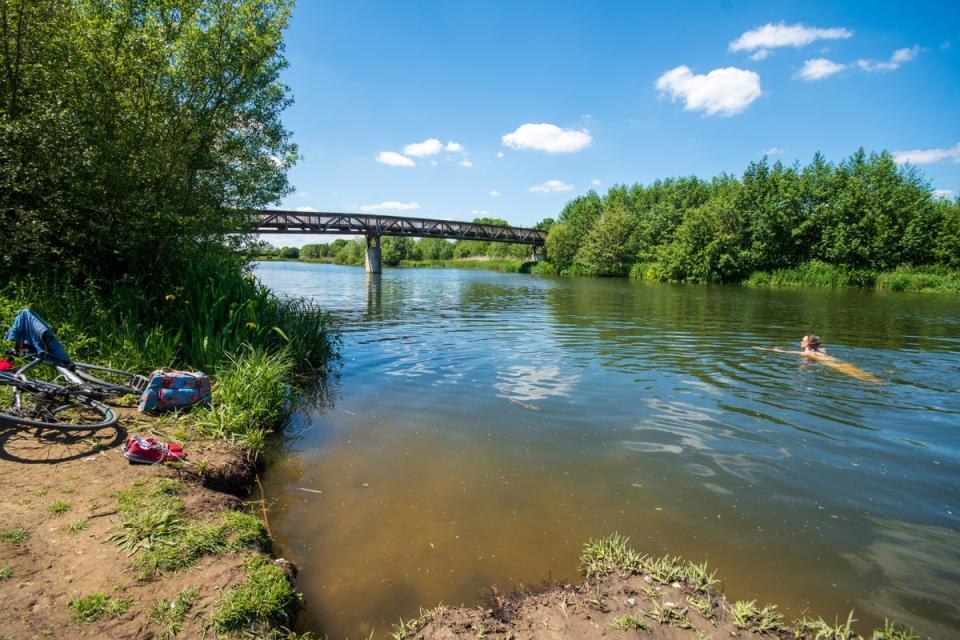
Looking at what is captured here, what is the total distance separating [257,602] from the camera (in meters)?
2.92

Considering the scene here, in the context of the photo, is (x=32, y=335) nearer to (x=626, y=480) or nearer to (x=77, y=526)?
(x=77, y=526)

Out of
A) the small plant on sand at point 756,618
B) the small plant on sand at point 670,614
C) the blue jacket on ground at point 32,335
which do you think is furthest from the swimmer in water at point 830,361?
the blue jacket on ground at point 32,335

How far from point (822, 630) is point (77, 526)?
5360 millimetres

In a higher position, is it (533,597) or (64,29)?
(64,29)

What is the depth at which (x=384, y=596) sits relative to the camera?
3408mm

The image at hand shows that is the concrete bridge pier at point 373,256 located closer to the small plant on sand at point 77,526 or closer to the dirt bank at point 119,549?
the dirt bank at point 119,549

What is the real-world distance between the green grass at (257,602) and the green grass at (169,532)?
1.16ft

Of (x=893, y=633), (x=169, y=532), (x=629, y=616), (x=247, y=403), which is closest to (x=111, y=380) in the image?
(x=247, y=403)

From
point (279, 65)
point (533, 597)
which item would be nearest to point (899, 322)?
point (533, 597)

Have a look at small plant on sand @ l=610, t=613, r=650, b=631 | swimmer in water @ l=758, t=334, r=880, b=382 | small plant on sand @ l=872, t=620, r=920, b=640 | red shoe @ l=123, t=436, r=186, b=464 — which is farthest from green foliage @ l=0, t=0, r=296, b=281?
swimmer in water @ l=758, t=334, r=880, b=382

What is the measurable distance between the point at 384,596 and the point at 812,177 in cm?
6501

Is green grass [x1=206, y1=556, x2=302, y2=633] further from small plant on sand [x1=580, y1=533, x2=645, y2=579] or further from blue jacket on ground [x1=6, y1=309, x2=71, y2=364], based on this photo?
blue jacket on ground [x1=6, y1=309, x2=71, y2=364]

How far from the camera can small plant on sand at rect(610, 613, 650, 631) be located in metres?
2.85

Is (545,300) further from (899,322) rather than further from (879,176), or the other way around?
(879,176)
